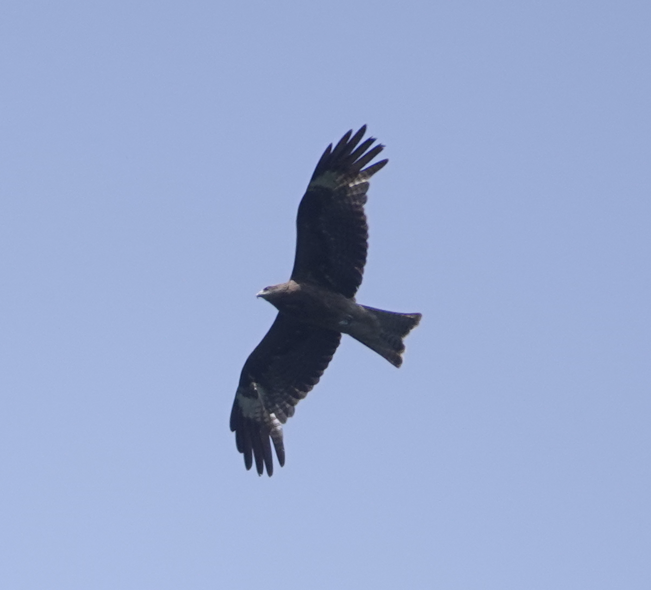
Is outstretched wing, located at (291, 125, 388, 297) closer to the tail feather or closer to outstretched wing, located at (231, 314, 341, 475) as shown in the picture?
the tail feather

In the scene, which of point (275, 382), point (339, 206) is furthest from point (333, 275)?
point (275, 382)

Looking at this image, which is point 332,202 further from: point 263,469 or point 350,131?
point 263,469

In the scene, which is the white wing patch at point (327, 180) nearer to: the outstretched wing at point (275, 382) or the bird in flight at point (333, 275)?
the bird in flight at point (333, 275)

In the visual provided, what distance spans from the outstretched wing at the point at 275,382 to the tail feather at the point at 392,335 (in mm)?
644

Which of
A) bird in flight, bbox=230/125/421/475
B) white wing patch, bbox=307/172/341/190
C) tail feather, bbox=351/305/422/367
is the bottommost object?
tail feather, bbox=351/305/422/367

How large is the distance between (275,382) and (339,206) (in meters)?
2.55

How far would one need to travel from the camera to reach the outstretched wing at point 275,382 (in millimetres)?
16719

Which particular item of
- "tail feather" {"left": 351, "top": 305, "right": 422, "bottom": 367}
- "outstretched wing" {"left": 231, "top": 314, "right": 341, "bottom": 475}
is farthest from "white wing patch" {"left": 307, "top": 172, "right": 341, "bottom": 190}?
"outstretched wing" {"left": 231, "top": 314, "right": 341, "bottom": 475}

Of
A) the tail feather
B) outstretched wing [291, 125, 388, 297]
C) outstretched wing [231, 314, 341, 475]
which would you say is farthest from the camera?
outstretched wing [231, 314, 341, 475]

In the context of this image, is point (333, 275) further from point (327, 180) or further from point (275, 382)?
point (275, 382)

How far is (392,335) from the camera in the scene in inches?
633

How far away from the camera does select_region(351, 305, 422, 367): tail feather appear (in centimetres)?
1602

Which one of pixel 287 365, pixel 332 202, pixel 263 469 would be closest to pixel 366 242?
pixel 332 202

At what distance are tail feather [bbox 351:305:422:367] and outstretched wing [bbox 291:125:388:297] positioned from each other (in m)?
0.74
